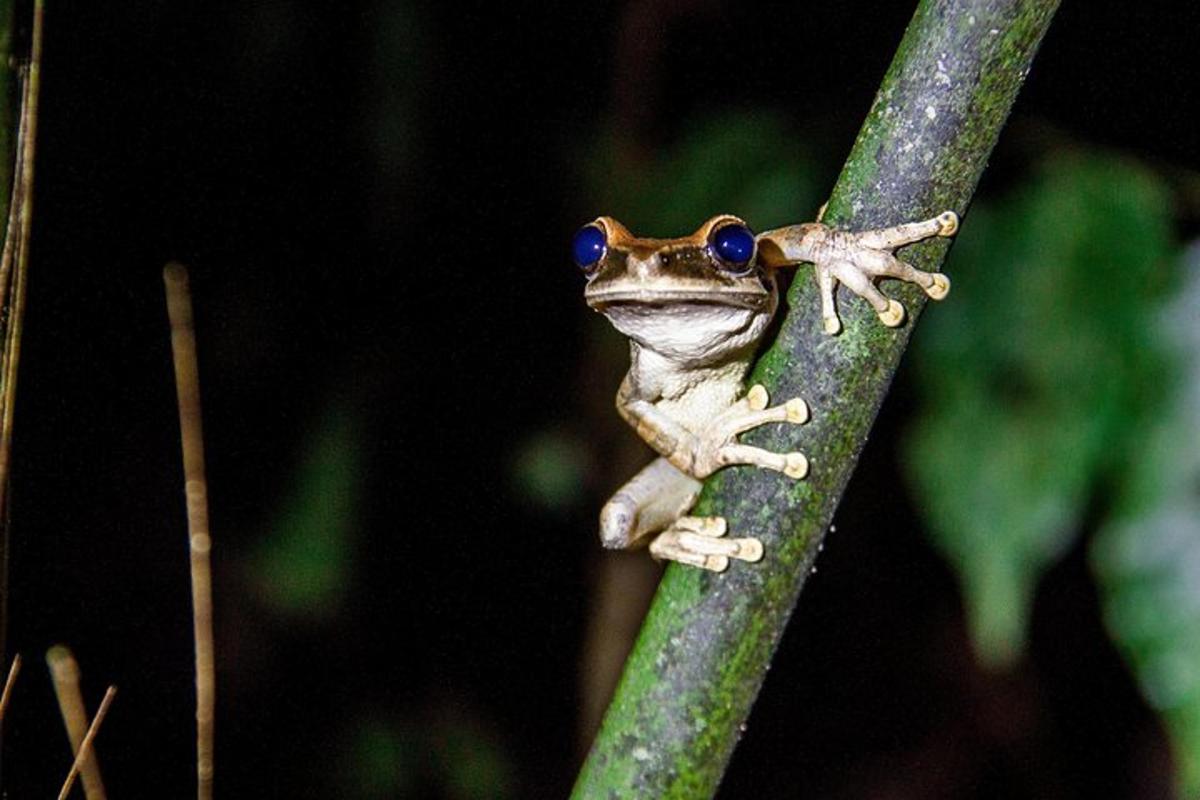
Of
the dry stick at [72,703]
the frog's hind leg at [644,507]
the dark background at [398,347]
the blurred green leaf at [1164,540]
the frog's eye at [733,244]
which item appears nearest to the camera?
the dry stick at [72,703]

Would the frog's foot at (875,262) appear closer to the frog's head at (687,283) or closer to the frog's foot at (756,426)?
the frog's foot at (756,426)

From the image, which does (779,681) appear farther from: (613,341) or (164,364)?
(164,364)

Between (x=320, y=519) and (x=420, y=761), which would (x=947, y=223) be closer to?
(x=320, y=519)

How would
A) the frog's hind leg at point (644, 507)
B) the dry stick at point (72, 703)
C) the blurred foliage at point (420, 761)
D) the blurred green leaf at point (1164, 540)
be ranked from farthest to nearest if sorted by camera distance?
the blurred foliage at point (420, 761) < the blurred green leaf at point (1164, 540) < the frog's hind leg at point (644, 507) < the dry stick at point (72, 703)

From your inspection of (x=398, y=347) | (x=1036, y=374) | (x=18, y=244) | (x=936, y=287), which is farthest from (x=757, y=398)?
(x=398, y=347)

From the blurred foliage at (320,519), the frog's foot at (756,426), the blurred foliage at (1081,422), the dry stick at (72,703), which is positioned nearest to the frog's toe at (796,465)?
the frog's foot at (756,426)

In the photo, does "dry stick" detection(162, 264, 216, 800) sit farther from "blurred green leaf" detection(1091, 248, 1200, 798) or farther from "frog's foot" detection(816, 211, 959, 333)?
"blurred green leaf" detection(1091, 248, 1200, 798)

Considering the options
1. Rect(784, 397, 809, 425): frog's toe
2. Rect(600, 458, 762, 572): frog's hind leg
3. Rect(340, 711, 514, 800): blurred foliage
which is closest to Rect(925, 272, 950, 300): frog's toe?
Rect(784, 397, 809, 425): frog's toe
